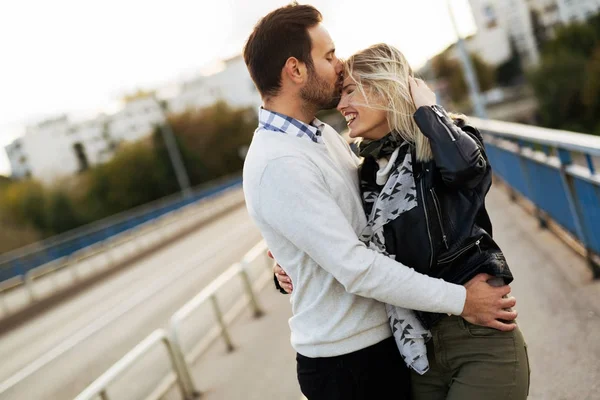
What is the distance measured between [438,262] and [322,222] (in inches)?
15.4

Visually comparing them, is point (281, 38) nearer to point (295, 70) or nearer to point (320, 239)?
point (295, 70)

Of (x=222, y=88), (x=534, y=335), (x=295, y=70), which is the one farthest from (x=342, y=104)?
(x=222, y=88)

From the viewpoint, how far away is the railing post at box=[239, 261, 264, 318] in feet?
26.2

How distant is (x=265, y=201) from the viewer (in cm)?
200

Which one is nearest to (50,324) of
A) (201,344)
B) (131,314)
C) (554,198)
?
(131,314)

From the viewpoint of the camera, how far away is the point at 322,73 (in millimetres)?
2191

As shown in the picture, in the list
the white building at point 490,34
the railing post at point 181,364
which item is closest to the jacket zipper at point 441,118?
the railing post at point 181,364

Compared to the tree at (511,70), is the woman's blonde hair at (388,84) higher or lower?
higher

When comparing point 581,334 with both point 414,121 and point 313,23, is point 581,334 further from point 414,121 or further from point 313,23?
point 313,23

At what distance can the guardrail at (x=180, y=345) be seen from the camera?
4625 mm

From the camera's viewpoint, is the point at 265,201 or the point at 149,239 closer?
the point at 265,201

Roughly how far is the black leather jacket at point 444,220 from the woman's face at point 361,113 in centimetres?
23

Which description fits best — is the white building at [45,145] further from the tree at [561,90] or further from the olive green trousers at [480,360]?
the olive green trousers at [480,360]

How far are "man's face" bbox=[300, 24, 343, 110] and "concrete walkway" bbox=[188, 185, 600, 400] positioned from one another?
6.85 ft
